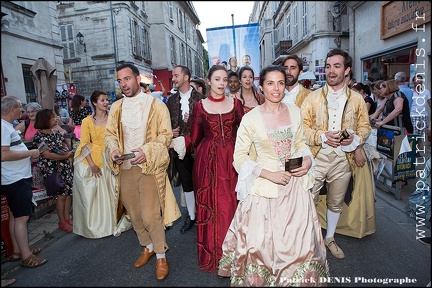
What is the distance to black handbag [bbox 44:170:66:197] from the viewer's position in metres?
3.93

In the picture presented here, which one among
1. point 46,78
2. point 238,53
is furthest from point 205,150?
point 238,53

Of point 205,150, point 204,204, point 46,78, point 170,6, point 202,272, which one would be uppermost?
point 170,6

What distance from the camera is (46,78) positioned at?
18.8ft

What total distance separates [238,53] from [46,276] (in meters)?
6.74

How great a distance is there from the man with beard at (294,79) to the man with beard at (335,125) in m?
0.35

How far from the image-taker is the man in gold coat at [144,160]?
2848 mm

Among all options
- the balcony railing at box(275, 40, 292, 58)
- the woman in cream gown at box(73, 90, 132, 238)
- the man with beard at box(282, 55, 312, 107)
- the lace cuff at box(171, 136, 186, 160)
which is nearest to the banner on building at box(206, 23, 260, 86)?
the man with beard at box(282, 55, 312, 107)

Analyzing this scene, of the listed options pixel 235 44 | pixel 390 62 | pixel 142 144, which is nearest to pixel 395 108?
pixel 235 44

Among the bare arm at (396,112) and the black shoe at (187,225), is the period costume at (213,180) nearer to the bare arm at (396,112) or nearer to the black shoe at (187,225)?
the black shoe at (187,225)

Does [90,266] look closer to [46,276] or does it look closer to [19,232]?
[46,276]

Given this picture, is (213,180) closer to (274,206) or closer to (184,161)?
(274,206)

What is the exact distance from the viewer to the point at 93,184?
12.8 feet

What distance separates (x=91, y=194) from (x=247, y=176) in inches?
97.6

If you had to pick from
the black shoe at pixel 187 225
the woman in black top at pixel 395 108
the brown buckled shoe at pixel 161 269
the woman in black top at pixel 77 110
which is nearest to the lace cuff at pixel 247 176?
the brown buckled shoe at pixel 161 269
